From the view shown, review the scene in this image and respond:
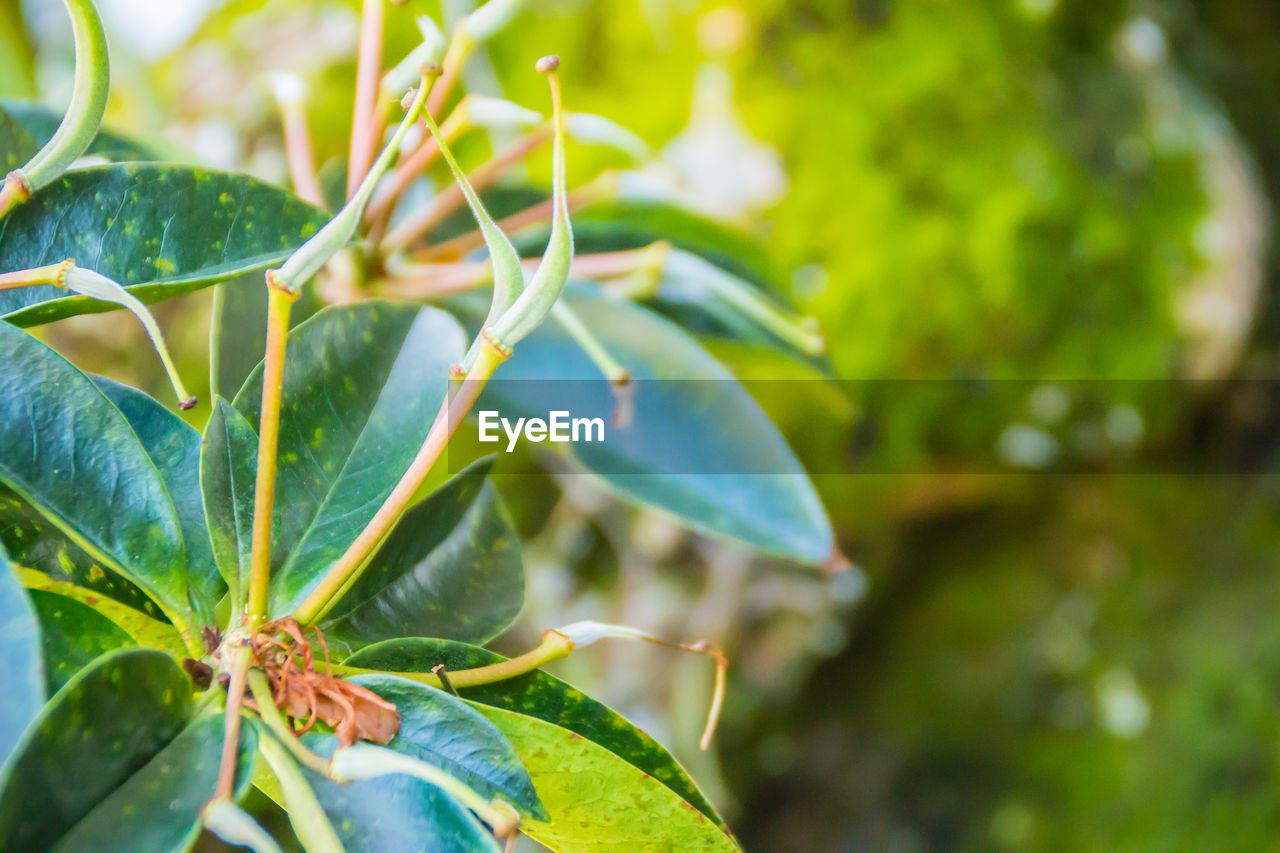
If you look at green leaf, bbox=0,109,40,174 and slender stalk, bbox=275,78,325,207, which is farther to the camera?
slender stalk, bbox=275,78,325,207

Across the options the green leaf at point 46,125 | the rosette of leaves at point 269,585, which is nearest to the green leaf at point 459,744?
the rosette of leaves at point 269,585

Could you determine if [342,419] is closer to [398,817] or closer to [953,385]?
[398,817]

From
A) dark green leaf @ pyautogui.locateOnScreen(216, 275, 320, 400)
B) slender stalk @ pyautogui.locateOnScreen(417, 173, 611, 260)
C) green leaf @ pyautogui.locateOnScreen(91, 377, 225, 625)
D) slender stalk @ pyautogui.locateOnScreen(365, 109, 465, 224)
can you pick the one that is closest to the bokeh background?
slender stalk @ pyautogui.locateOnScreen(417, 173, 611, 260)

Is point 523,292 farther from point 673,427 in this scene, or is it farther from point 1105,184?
point 1105,184

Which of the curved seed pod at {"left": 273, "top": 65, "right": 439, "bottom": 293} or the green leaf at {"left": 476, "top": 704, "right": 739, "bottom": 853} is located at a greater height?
the curved seed pod at {"left": 273, "top": 65, "right": 439, "bottom": 293}

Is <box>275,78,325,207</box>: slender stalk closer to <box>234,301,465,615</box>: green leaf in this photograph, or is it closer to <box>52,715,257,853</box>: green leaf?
<box>234,301,465,615</box>: green leaf

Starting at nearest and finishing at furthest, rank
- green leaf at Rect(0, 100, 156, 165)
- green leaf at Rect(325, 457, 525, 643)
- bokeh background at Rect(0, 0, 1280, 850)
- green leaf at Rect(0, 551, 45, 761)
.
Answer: green leaf at Rect(0, 551, 45, 761) → green leaf at Rect(325, 457, 525, 643) → green leaf at Rect(0, 100, 156, 165) → bokeh background at Rect(0, 0, 1280, 850)
